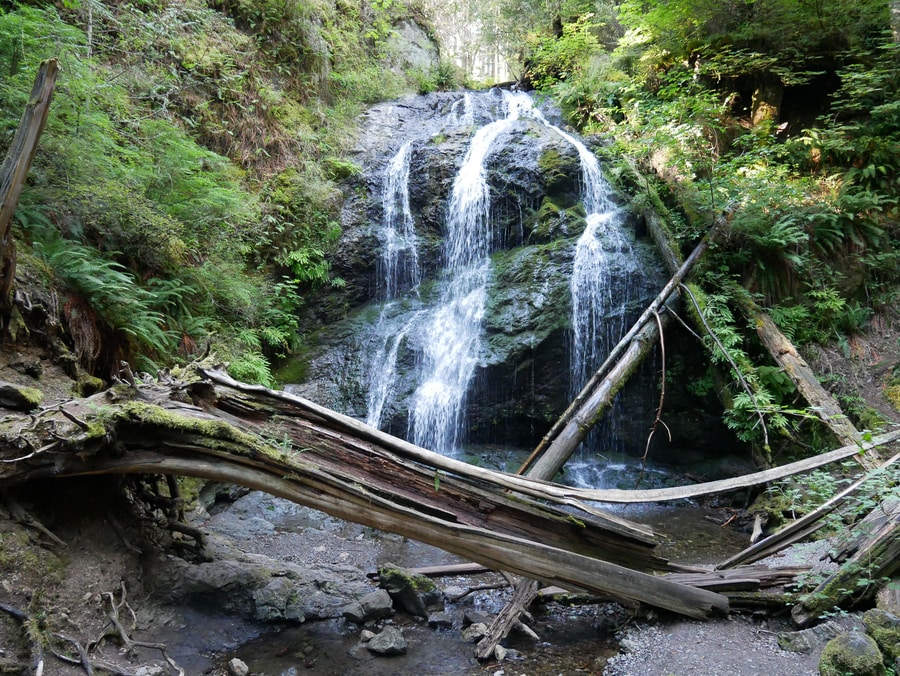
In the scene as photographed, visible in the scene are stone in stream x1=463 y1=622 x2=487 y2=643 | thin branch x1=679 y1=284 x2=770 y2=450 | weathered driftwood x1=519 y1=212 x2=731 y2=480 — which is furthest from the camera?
thin branch x1=679 y1=284 x2=770 y2=450

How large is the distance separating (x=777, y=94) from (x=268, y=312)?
9860 mm

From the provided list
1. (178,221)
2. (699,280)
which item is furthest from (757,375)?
(178,221)

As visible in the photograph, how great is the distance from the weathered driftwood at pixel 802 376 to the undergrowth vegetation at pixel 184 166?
264 inches

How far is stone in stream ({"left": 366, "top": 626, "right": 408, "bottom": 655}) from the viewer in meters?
3.73

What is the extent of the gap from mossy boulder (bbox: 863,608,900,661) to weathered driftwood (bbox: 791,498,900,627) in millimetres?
223

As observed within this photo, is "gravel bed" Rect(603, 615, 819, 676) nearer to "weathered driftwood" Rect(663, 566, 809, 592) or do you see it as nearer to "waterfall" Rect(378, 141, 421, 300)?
"weathered driftwood" Rect(663, 566, 809, 592)

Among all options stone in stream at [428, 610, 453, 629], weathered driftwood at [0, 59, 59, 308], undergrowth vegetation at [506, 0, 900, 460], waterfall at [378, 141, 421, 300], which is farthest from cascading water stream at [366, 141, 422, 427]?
weathered driftwood at [0, 59, 59, 308]

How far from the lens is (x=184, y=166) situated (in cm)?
628

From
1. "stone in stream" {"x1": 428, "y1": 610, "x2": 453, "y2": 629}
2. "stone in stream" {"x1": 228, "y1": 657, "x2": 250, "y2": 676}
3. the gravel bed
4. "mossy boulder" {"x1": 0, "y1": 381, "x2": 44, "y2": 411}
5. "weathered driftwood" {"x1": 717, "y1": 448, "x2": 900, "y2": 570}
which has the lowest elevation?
"stone in stream" {"x1": 428, "y1": 610, "x2": 453, "y2": 629}

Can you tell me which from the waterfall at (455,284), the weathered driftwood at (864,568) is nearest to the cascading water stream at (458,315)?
the waterfall at (455,284)

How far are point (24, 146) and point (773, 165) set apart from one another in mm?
9203

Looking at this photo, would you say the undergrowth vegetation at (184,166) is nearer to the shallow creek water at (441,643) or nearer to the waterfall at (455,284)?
the waterfall at (455,284)

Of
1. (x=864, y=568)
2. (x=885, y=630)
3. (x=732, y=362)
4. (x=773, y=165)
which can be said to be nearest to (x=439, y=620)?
(x=885, y=630)

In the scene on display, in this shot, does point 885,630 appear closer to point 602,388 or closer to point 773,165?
point 602,388
